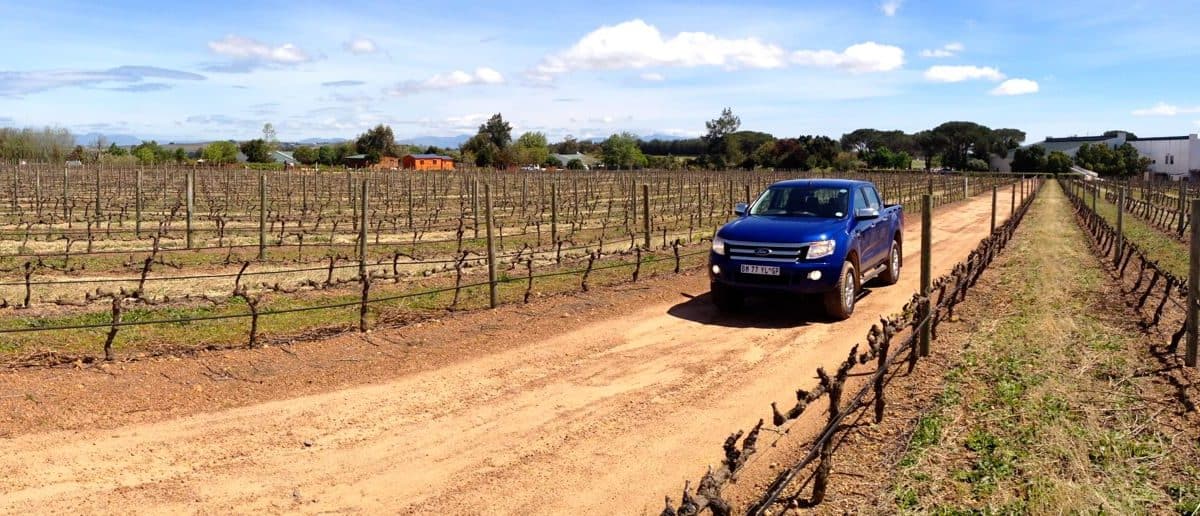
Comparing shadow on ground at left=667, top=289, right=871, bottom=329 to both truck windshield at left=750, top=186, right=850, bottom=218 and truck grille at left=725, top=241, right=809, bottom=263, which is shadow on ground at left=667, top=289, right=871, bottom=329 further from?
truck windshield at left=750, top=186, right=850, bottom=218

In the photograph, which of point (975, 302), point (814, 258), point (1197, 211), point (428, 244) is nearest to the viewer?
point (1197, 211)

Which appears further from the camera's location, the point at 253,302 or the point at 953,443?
the point at 253,302

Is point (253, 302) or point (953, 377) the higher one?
point (253, 302)

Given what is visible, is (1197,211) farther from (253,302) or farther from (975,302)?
(253,302)

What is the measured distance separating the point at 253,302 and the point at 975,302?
8.82 meters

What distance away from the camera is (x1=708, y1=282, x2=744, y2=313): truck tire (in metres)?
9.84

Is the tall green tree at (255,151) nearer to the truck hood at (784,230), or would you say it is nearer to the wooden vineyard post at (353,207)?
the wooden vineyard post at (353,207)

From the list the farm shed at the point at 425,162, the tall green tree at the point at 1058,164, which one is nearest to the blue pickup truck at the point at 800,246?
the farm shed at the point at 425,162

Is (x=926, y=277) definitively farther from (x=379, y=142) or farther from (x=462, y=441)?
(x=379, y=142)

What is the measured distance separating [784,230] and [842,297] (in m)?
1.06

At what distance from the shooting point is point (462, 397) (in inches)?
261

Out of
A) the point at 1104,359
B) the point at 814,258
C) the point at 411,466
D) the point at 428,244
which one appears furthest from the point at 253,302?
the point at 428,244

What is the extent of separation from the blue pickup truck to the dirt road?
1.02 meters

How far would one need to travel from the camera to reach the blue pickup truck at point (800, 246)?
9172 millimetres
